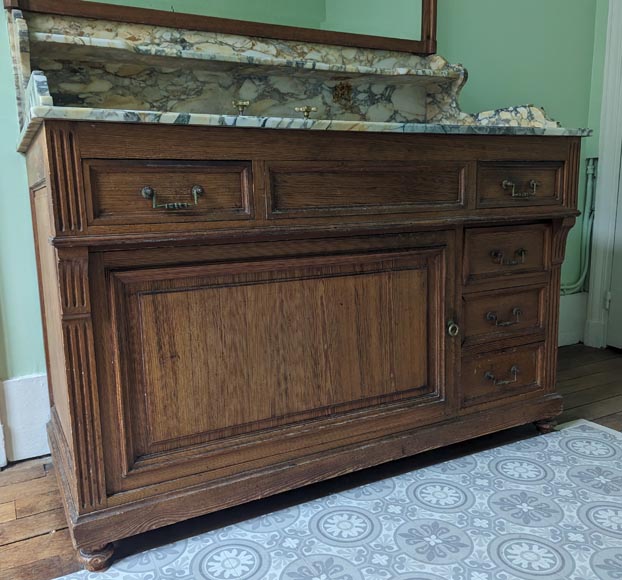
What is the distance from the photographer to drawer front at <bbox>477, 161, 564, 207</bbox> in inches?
55.7

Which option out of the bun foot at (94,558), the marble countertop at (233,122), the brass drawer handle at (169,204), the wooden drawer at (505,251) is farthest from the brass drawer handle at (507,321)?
the bun foot at (94,558)

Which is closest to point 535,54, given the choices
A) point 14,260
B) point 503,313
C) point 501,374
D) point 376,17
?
point 376,17

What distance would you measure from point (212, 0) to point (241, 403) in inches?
43.3

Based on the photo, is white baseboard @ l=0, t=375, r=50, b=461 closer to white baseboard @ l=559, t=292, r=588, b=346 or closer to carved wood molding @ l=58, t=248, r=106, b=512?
carved wood molding @ l=58, t=248, r=106, b=512

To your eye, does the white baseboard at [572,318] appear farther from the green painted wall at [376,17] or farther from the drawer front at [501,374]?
the green painted wall at [376,17]

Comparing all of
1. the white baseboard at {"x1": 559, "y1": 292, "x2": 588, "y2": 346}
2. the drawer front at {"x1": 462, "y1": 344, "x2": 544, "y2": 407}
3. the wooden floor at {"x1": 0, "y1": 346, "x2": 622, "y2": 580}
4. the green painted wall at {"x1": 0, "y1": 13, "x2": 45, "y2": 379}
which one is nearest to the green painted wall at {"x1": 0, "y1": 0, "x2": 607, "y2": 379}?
the green painted wall at {"x1": 0, "y1": 13, "x2": 45, "y2": 379}

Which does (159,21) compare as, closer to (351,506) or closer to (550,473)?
(351,506)

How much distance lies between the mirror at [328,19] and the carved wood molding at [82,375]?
82 centimetres

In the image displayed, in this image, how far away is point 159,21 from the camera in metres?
1.47

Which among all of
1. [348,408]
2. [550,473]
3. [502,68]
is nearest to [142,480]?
[348,408]

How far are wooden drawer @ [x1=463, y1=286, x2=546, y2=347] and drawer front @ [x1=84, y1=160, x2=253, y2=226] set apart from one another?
0.68 metres

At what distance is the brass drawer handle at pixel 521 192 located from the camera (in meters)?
1.44

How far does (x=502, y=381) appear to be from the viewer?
1550 mm

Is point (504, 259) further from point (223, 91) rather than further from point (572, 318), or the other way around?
point (572, 318)
